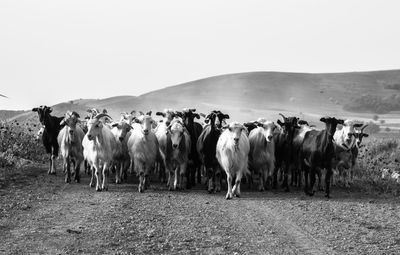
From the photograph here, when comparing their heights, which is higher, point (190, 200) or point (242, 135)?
point (242, 135)

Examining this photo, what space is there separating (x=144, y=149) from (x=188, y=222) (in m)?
6.10

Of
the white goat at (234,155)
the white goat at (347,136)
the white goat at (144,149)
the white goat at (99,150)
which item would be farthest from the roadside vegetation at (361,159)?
the white goat at (234,155)

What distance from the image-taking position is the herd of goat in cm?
1747

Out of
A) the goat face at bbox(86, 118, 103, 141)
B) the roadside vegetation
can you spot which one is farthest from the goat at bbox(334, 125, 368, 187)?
the goat face at bbox(86, 118, 103, 141)

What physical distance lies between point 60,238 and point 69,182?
8472 millimetres

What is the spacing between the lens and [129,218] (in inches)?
489

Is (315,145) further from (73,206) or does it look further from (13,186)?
(13,186)

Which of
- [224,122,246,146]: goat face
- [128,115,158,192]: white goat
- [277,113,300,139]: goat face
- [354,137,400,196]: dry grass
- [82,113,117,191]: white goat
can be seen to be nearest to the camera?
[224,122,246,146]: goat face

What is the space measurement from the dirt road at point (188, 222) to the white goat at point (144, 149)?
81 centimetres

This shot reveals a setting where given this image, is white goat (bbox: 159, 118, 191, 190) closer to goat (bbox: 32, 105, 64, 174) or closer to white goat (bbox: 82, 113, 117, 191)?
white goat (bbox: 82, 113, 117, 191)

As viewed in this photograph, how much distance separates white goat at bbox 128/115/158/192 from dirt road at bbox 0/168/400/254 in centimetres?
81

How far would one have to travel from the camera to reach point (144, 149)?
1797 cm

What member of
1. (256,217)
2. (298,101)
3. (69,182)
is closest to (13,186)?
(69,182)

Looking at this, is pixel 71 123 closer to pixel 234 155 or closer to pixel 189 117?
pixel 189 117
